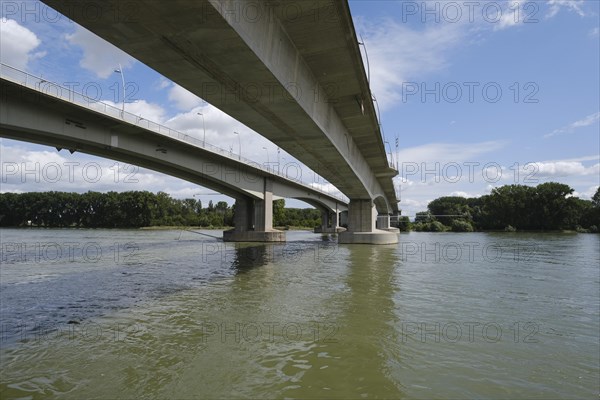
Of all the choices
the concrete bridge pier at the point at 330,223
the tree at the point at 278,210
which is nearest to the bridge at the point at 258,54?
the concrete bridge pier at the point at 330,223

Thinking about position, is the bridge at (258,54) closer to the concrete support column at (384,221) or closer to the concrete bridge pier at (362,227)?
the concrete bridge pier at (362,227)

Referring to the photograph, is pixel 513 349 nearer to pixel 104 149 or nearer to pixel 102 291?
pixel 102 291

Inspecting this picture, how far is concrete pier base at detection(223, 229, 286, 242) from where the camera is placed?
163ft

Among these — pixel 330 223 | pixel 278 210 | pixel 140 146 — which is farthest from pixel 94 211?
pixel 140 146

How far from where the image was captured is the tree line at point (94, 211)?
118 metres

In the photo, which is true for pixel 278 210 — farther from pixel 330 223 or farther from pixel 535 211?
pixel 535 211

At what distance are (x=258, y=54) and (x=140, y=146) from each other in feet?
80.4

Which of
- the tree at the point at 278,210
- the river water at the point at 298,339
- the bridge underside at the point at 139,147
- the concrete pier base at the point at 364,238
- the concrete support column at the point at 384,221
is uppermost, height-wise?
the bridge underside at the point at 139,147

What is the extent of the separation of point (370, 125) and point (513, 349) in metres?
15.4

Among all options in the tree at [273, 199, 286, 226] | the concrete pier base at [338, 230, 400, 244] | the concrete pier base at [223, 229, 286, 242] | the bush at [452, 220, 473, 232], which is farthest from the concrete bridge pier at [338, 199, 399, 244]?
the bush at [452, 220, 473, 232]

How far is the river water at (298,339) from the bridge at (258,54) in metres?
6.71

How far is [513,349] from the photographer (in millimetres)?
7660

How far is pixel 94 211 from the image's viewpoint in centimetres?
12381

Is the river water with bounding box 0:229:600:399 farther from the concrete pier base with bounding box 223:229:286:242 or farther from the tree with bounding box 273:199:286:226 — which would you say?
the tree with bounding box 273:199:286:226
